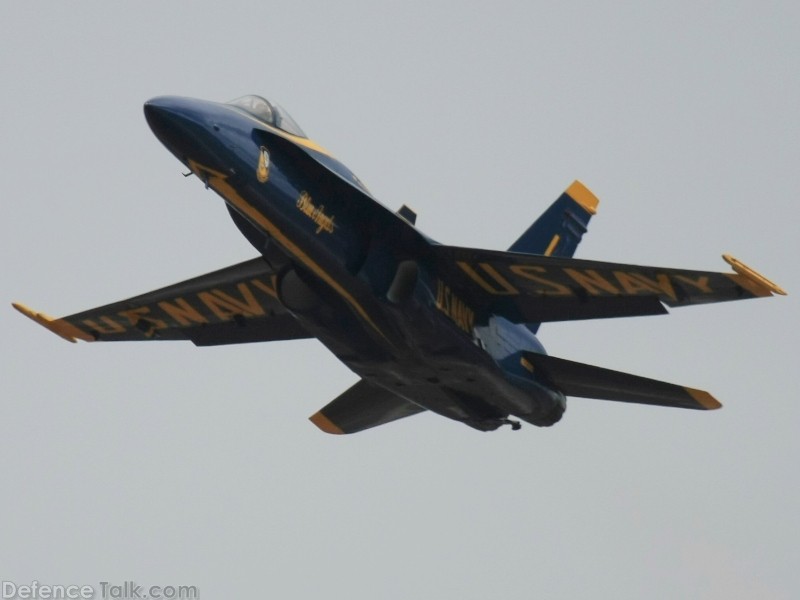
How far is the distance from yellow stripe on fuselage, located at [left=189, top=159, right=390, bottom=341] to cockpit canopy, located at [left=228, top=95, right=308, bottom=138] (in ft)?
4.05

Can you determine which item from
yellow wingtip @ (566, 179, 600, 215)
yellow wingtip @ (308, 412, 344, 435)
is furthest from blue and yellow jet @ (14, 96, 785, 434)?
yellow wingtip @ (566, 179, 600, 215)

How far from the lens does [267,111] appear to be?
22234mm

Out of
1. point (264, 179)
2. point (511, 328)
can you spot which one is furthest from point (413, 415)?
point (264, 179)

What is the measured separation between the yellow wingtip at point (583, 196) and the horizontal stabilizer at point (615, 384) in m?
A: 4.45

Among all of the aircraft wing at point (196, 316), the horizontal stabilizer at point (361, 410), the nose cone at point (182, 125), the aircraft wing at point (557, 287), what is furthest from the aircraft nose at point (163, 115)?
the horizontal stabilizer at point (361, 410)

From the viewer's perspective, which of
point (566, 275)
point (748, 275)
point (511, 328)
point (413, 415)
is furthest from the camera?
point (413, 415)

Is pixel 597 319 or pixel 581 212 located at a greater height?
pixel 581 212

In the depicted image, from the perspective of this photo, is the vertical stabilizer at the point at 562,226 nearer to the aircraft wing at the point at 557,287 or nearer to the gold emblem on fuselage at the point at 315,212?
the aircraft wing at the point at 557,287

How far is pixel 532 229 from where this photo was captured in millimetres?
27938

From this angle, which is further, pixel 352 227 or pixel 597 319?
pixel 597 319

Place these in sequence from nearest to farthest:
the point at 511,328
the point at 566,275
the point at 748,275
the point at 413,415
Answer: the point at 748,275
the point at 566,275
the point at 511,328
the point at 413,415

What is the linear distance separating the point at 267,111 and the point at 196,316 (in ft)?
17.0

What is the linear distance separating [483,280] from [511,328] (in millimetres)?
1415

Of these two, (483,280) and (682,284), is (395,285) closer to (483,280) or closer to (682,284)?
(483,280)
